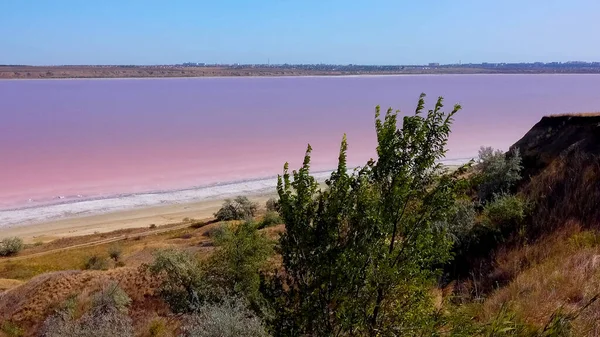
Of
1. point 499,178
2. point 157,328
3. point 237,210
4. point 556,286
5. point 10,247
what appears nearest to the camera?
point 556,286

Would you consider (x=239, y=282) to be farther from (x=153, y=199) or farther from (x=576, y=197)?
(x=153, y=199)

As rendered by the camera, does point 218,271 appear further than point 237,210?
No

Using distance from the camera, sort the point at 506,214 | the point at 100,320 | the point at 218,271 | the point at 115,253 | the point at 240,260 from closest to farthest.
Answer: the point at 100,320, the point at 240,260, the point at 218,271, the point at 506,214, the point at 115,253

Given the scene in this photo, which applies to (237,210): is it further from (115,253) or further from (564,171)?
(564,171)

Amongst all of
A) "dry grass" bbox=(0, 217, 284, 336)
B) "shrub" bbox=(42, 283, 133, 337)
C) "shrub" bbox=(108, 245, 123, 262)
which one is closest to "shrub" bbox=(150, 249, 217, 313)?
"dry grass" bbox=(0, 217, 284, 336)

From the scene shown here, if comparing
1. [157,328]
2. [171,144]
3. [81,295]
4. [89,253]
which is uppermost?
[157,328]

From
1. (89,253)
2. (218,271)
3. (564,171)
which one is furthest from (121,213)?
(564,171)

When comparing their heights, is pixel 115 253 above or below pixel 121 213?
above

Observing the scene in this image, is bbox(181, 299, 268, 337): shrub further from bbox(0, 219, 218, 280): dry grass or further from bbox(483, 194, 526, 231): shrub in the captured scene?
bbox(0, 219, 218, 280): dry grass
